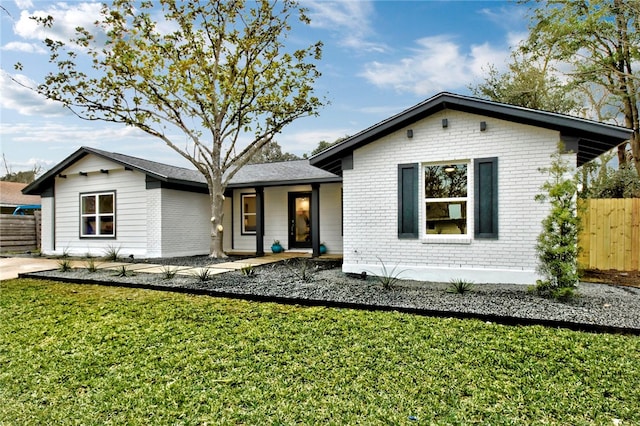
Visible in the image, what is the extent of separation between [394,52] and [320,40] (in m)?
2.64

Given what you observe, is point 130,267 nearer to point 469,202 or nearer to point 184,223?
point 184,223

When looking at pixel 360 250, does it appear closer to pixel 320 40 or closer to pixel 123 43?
pixel 320 40

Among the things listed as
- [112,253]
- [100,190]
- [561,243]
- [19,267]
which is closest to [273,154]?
[100,190]

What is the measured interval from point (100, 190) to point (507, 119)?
509 inches

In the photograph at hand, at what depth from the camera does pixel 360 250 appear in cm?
764

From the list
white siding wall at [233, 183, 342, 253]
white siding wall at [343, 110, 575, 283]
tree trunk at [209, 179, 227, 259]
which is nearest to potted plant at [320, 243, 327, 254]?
white siding wall at [233, 183, 342, 253]

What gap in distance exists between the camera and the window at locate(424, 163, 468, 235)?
6.90m

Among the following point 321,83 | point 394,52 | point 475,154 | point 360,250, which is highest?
point 394,52

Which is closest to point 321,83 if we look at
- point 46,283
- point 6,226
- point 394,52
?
point 394,52

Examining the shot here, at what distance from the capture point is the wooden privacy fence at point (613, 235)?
335 inches

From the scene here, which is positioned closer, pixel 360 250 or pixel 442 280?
pixel 442 280

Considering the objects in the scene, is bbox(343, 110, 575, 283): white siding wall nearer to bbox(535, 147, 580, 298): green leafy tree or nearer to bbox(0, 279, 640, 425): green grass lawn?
bbox(535, 147, 580, 298): green leafy tree

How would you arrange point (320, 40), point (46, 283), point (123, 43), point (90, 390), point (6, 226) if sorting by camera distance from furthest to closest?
point (6, 226) → point (320, 40) → point (123, 43) → point (46, 283) → point (90, 390)

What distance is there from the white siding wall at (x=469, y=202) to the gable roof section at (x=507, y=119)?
16cm
